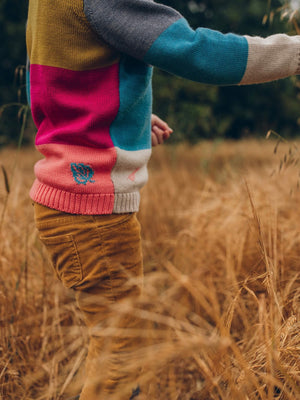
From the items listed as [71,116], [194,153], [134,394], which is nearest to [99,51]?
[71,116]

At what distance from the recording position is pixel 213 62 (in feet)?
2.83

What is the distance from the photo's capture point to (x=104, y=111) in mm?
945

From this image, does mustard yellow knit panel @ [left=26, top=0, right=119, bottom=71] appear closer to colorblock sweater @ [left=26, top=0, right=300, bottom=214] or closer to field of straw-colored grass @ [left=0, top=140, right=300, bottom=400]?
colorblock sweater @ [left=26, top=0, right=300, bottom=214]

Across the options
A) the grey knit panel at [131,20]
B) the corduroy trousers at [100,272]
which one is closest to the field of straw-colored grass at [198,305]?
the corduroy trousers at [100,272]

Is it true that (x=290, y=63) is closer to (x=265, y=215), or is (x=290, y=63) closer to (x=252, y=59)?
(x=252, y=59)

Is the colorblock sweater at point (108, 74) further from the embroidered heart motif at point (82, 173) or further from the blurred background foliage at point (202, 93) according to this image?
the blurred background foliage at point (202, 93)

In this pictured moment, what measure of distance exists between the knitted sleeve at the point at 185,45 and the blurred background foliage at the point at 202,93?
1.27m

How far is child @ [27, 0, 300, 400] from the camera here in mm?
854

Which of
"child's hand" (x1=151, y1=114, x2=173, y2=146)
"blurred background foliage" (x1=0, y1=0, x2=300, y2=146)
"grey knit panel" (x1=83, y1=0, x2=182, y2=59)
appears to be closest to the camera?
"grey knit panel" (x1=83, y1=0, x2=182, y2=59)

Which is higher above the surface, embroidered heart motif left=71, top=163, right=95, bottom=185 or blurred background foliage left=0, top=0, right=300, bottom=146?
embroidered heart motif left=71, top=163, right=95, bottom=185

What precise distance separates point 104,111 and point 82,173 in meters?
0.15

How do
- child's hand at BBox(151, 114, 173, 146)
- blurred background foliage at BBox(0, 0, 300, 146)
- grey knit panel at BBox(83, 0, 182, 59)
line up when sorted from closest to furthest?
1. grey knit panel at BBox(83, 0, 182, 59)
2. child's hand at BBox(151, 114, 173, 146)
3. blurred background foliage at BBox(0, 0, 300, 146)

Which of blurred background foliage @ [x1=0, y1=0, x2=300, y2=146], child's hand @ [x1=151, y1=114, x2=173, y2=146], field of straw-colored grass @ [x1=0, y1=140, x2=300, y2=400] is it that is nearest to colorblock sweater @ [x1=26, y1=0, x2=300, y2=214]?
child's hand @ [x1=151, y1=114, x2=173, y2=146]

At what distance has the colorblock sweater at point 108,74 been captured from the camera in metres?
0.85
